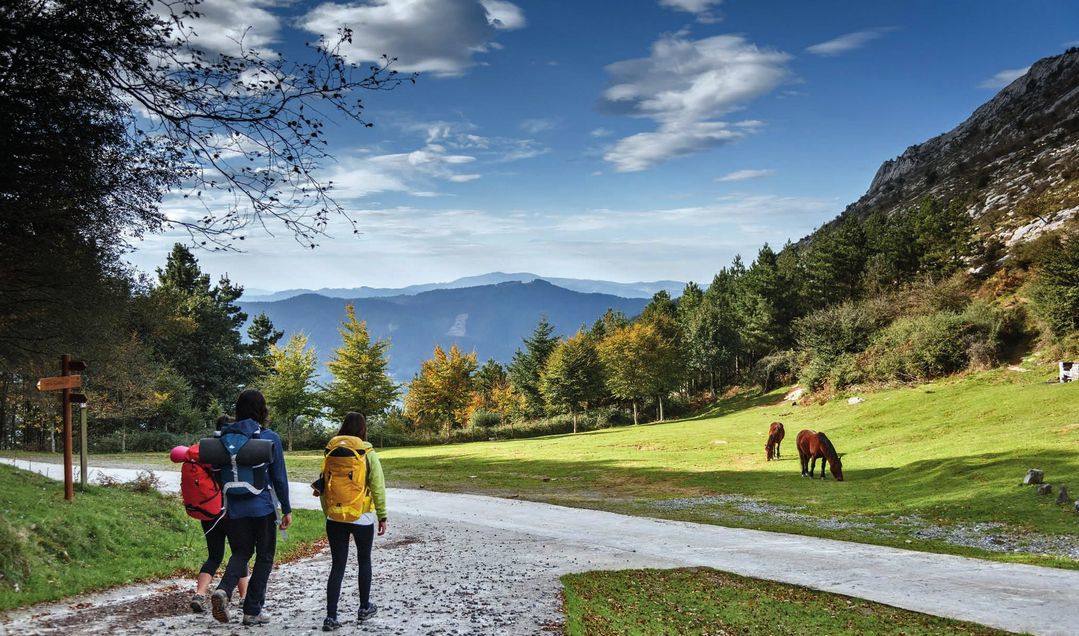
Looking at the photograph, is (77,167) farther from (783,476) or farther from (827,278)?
(827,278)

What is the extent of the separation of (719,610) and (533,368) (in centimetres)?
7349

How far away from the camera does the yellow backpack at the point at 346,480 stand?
297 inches

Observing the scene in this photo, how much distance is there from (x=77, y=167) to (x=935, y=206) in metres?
99.7

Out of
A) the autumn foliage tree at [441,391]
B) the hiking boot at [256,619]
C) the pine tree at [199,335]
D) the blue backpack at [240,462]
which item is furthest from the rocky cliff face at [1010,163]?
the pine tree at [199,335]

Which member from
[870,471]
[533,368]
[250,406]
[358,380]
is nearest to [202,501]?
[250,406]

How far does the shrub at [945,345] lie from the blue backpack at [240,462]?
49.0 meters

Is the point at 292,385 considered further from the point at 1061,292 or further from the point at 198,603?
the point at 1061,292

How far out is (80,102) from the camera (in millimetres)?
10250

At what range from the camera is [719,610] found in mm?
9242

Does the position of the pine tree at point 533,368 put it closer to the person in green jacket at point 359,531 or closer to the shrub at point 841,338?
the shrub at point 841,338

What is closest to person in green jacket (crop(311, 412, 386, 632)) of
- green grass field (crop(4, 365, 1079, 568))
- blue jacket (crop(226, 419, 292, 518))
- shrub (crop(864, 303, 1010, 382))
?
blue jacket (crop(226, 419, 292, 518))

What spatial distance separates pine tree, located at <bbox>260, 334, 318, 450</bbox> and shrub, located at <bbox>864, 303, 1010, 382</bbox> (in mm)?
44957

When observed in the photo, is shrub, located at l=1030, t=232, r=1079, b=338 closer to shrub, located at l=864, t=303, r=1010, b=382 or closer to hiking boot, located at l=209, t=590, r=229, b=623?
shrub, located at l=864, t=303, r=1010, b=382

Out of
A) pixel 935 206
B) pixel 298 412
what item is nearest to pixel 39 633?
pixel 298 412
